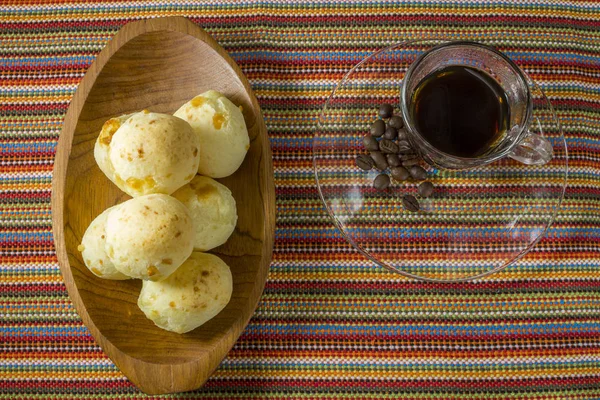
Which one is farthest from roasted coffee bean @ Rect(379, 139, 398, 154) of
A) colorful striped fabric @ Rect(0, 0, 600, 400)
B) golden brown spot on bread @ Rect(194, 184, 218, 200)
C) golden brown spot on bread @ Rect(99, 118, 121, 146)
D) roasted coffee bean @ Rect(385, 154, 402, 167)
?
golden brown spot on bread @ Rect(99, 118, 121, 146)

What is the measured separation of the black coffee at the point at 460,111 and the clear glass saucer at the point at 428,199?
0.06 m

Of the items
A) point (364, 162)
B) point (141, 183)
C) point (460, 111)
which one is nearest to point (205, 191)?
point (141, 183)

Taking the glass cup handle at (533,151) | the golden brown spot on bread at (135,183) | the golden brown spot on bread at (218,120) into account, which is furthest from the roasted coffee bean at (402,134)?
the golden brown spot on bread at (135,183)

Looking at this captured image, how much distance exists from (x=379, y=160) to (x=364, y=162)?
0.07 ft

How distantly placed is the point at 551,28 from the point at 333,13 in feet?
1.20

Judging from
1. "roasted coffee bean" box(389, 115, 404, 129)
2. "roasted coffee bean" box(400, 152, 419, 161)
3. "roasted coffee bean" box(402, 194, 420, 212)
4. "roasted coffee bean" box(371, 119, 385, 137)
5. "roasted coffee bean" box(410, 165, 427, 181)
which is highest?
"roasted coffee bean" box(389, 115, 404, 129)

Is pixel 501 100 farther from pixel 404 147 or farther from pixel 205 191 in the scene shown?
pixel 205 191

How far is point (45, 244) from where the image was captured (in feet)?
2.69

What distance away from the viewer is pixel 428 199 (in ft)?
2.47

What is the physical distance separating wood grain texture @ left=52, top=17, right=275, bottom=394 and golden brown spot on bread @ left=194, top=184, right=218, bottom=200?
0.20 feet

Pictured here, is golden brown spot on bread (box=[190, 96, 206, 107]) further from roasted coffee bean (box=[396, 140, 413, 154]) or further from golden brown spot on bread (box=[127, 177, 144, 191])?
roasted coffee bean (box=[396, 140, 413, 154])

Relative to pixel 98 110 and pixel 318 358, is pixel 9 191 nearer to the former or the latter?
pixel 98 110

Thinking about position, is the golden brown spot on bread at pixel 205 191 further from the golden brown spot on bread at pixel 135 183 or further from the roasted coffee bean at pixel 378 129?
the roasted coffee bean at pixel 378 129

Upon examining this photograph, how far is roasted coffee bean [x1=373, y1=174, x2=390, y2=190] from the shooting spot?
2.41 ft
